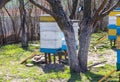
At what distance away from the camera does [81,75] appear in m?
6.89

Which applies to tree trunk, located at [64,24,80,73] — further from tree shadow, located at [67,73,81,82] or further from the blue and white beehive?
the blue and white beehive

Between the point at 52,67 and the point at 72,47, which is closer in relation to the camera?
the point at 72,47

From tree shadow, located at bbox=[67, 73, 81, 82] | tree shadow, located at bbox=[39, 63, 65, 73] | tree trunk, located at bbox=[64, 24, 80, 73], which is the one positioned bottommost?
tree shadow, located at bbox=[67, 73, 81, 82]

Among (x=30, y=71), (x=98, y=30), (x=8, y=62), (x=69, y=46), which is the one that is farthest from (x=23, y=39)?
(x=98, y=30)

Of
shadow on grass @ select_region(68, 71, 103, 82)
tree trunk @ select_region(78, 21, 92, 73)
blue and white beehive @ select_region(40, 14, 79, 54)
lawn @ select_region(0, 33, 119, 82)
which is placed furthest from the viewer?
blue and white beehive @ select_region(40, 14, 79, 54)

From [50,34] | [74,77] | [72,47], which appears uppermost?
[50,34]

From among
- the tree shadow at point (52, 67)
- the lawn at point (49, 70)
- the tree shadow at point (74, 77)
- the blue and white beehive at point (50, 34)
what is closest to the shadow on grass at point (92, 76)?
the lawn at point (49, 70)

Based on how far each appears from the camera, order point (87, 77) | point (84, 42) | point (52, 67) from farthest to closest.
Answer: point (52, 67)
point (84, 42)
point (87, 77)

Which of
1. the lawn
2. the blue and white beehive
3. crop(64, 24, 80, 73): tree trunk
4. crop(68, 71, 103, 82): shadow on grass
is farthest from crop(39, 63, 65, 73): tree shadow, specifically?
crop(68, 71, 103, 82): shadow on grass

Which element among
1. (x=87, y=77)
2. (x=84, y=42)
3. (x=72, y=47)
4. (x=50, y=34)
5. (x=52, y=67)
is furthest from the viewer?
(x=52, y=67)

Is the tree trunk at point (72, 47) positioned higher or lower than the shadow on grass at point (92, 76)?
higher

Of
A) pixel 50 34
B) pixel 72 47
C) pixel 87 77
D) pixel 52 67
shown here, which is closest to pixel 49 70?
pixel 52 67

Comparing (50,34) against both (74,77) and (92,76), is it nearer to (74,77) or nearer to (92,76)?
(74,77)

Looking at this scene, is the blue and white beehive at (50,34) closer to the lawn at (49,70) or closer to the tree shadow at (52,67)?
the tree shadow at (52,67)
